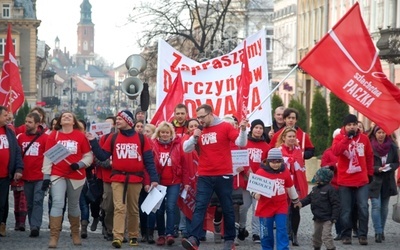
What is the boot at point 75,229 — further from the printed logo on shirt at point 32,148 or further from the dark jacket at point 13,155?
the printed logo on shirt at point 32,148

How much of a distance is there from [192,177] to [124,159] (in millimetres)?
1276

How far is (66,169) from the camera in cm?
1641

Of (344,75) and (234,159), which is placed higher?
(344,75)

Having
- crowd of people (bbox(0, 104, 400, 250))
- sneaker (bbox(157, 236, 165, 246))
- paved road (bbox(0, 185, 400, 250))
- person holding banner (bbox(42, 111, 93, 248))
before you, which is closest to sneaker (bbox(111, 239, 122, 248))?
crowd of people (bbox(0, 104, 400, 250))

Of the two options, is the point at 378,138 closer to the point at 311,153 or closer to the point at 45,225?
the point at 311,153

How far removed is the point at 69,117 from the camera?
16.5 m

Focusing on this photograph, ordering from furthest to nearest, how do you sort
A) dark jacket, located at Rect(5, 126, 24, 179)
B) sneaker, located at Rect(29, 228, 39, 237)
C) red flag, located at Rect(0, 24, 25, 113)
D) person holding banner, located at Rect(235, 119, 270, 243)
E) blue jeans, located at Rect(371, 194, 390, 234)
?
red flag, located at Rect(0, 24, 25, 113)
blue jeans, located at Rect(371, 194, 390, 234)
sneaker, located at Rect(29, 228, 39, 237)
dark jacket, located at Rect(5, 126, 24, 179)
person holding banner, located at Rect(235, 119, 270, 243)

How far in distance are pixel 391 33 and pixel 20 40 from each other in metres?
66.3

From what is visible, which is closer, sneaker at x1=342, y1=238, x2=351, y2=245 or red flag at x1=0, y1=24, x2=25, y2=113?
sneaker at x1=342, y1=238, x2=351, y2=245

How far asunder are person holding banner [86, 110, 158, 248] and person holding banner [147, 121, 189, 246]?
1.76 feet

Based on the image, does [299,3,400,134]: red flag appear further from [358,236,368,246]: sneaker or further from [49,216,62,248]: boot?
[49,216,62,248]: boot

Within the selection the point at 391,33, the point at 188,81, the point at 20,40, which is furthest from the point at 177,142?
the point at 20,40

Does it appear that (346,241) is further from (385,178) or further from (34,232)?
(34,232)

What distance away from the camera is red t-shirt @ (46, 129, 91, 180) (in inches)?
646
